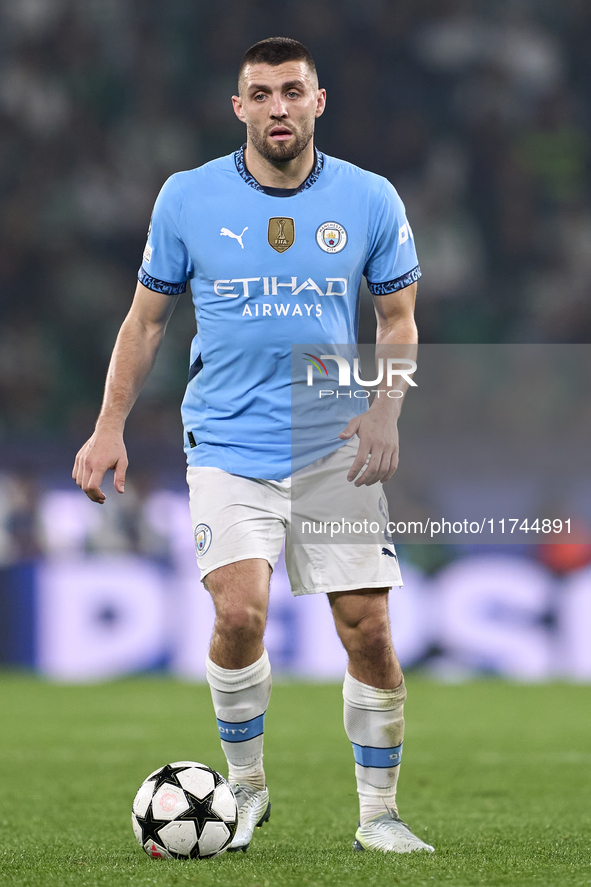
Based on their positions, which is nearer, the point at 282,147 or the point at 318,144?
A: the point at 282,147

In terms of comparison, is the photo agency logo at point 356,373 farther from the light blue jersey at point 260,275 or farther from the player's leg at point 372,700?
the player's leg at point 372,700

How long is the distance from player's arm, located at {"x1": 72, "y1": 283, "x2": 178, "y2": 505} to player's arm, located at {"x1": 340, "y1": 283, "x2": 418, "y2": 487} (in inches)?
24.2

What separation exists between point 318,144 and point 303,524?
9334 mm

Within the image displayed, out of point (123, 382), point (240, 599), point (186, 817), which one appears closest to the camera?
point (186, 817)

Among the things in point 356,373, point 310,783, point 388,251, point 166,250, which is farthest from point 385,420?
point 310,783

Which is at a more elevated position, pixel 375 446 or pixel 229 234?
pixel 229 234

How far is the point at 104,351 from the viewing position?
452 inches

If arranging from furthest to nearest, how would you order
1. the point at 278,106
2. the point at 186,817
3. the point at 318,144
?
the point at 318,144
the point at 278,106
the point at 186,817

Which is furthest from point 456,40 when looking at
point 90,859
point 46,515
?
point 90,859

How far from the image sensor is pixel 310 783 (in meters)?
5.22

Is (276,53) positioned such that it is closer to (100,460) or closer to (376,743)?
(100,460)

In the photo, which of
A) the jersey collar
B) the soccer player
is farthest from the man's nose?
the jersey collar

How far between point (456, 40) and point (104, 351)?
205 inches

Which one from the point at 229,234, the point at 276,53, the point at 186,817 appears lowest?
the point at 186,817
